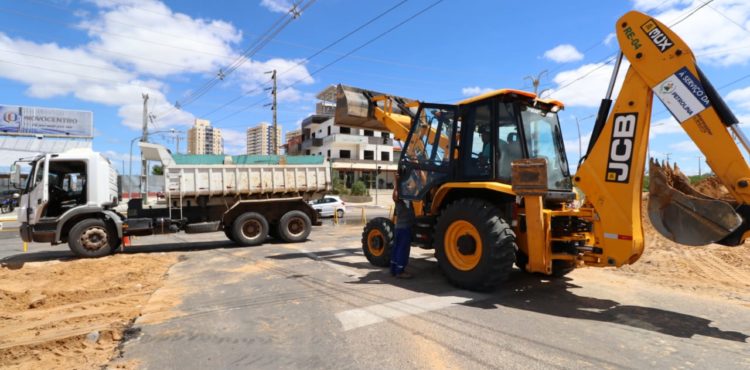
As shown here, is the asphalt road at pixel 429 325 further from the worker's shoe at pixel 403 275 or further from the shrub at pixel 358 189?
the shrub at pixel 358 189

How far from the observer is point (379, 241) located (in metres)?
7.96

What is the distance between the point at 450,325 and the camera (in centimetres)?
452

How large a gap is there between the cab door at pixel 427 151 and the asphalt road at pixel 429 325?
61.1 inches

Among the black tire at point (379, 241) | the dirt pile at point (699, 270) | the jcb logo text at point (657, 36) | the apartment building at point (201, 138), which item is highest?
the apartment building at point (201, 138)

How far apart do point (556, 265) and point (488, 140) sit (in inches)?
89.6

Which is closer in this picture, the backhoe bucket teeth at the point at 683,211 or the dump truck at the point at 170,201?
the backhoe bucket teeth at the point at 683,211

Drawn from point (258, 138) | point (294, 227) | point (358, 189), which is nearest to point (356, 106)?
point (294, 227)

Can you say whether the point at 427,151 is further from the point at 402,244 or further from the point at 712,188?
the point at 712,188

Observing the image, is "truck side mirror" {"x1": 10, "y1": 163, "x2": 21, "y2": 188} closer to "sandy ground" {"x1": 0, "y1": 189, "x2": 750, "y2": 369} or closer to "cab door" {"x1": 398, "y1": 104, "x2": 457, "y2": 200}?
"sandy ground" {"x1": 0, "y1": 189, "x2": 750, "y2": 369}

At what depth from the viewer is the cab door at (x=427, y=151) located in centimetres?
671

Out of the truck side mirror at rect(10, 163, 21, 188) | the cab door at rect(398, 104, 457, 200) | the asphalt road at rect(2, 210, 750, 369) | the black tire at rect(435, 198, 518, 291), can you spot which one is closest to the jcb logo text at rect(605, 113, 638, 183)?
the black tire at rect(435, 198, 518, 291)

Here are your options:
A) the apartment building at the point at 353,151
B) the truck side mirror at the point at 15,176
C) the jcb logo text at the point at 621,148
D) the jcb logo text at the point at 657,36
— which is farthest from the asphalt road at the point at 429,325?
the apartment building at the point at 353,151

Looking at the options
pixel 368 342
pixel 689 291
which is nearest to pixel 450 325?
pixel 368 342

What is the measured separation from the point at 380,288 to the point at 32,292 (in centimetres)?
528
